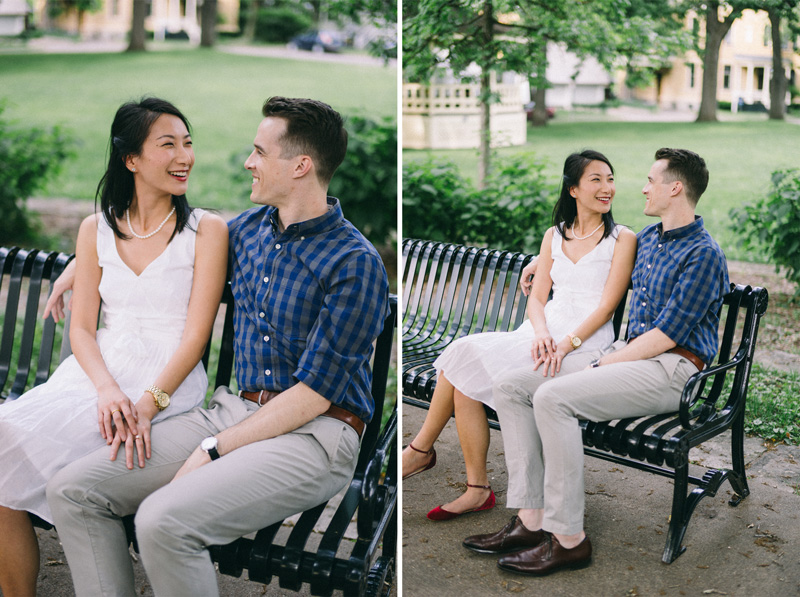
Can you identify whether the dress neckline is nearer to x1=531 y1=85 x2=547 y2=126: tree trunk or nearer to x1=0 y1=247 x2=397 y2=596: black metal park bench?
x1=0 y1=247 x2=397 y2=596: black metal park bench

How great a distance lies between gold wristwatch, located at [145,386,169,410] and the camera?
97.8 inches

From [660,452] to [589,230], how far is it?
83 cm

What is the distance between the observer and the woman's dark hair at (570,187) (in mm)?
2965

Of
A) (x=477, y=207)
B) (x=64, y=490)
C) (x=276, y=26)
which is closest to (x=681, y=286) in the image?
(x=64, y=490)

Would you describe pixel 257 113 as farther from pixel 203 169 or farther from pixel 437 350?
pixel 437 350

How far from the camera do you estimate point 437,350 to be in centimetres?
350

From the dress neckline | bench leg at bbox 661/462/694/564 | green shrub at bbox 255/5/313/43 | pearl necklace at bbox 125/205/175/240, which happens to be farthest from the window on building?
green shrub at bbox 255/5/313/43

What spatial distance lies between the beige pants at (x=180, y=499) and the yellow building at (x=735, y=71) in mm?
2633

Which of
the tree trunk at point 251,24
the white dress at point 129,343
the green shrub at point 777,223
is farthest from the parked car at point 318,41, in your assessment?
the white dress at point 129,343

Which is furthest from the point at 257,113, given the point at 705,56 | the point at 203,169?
the point at 705,56

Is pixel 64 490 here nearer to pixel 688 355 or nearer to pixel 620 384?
pixel 620 384

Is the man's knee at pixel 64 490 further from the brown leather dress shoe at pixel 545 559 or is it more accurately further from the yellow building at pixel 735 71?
the yellow building at pixel 735 71

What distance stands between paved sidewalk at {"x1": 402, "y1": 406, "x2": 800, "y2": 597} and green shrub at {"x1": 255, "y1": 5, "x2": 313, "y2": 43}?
→ 14.0 m

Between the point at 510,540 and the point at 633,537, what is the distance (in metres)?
0.49
